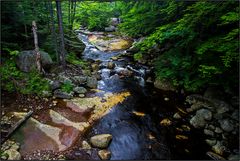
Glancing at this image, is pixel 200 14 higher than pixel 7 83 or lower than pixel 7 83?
higher

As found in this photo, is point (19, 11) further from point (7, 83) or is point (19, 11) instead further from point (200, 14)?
point (200, 14)

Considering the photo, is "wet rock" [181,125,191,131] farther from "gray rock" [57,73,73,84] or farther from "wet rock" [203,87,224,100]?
"gray rock" [57,73,73,84]

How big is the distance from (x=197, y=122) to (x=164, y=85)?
2.79m

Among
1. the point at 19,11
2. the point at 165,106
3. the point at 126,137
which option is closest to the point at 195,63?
the point at 165,106

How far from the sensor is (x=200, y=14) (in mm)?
7258

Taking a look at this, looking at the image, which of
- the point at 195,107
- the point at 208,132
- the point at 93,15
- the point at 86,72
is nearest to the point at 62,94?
the point at 86,72

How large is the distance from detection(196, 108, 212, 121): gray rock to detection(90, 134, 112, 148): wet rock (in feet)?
10.7

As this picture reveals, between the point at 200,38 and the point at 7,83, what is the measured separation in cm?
715

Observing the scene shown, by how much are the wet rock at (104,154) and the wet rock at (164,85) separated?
4684mm

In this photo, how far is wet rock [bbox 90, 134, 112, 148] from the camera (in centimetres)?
633

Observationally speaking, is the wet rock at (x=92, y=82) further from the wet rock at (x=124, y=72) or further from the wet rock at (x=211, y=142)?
the wet rock at (x=211, y=142)

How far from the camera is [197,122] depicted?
7.61m

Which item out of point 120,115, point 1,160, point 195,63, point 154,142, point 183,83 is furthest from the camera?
point 183,83

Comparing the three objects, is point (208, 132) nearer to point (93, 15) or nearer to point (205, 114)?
point (205, 114)
